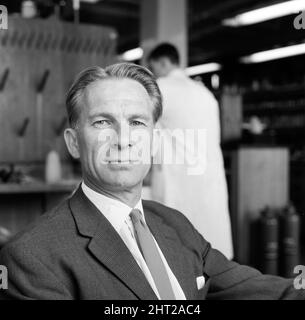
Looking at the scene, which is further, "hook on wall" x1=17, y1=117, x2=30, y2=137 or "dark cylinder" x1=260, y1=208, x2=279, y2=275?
"dark cylinder" x1=260, y1=208, x2=279, y2=275

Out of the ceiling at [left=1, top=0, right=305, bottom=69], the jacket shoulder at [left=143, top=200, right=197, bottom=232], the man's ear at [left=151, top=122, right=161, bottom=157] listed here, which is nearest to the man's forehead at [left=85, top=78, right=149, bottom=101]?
the man's ear at [left=151, top=122, right=161, bottom=157]

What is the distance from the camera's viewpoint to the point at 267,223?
412cm

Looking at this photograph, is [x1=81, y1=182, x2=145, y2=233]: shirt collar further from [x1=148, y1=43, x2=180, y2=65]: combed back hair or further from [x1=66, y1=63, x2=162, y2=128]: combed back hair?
[x1=148, y1=43, x2=180, y2=65]: combed back hair

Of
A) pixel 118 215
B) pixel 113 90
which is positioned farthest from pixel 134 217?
pixel 113 90

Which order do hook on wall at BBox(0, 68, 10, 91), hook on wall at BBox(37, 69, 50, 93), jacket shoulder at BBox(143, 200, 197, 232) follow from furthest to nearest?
hook on wall at BBox(37, 69, 50, 93) → hook on wall at BBox(0, 68, 10, 91) → jacket shoulder at BBox(143, 200, 197, 232)

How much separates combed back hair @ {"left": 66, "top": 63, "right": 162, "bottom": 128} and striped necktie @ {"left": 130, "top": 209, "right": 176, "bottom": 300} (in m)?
0.25

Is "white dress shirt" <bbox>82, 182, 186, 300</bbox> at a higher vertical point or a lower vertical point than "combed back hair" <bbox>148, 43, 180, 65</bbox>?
lower

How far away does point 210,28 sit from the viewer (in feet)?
27.9

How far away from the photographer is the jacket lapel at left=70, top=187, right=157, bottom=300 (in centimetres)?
97

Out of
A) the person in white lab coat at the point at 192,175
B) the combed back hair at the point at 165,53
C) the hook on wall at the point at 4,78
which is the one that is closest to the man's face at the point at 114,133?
the person in white lab coat at the point at 192,175

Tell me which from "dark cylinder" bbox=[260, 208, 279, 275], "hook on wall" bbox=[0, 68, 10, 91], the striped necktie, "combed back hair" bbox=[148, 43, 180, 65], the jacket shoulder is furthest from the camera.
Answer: "dark cylinder" bbox=[260, 208, 279, 275]

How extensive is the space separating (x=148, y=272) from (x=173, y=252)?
0.41 ft

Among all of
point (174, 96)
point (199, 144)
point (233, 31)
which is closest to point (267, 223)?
point (174, 96)
